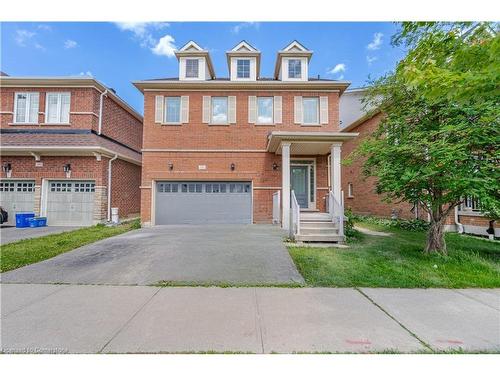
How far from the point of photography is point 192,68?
12.5m

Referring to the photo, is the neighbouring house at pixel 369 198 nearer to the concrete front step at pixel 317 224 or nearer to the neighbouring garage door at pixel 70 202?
the concrete front step at pixel 317 224

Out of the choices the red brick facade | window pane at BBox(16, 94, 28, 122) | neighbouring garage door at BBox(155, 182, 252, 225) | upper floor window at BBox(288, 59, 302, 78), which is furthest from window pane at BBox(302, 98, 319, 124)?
window pane at BBox(16, 94, 28, 122)

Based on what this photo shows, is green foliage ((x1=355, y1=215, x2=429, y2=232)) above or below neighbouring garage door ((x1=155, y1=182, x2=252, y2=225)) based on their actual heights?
below

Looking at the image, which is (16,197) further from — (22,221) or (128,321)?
(128,321)

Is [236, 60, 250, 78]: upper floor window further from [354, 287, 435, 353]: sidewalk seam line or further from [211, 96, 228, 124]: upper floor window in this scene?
[354, 287, 435, 353]: sidewalk seam line

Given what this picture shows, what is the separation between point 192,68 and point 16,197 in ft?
34.8

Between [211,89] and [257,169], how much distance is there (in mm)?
4413

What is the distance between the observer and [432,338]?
2.83 m

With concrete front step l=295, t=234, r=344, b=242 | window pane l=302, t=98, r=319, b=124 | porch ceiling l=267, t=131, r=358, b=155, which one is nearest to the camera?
concrete front step l=295, t=234, r=344, b=242

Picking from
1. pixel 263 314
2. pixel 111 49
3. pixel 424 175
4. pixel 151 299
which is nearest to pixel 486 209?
pixel 424 175

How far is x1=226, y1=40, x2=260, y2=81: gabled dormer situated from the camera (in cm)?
1252

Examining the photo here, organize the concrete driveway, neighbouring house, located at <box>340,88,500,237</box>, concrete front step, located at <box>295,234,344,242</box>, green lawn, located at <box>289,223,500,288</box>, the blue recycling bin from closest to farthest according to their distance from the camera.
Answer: green lawn, located at <box>289,223,500,288</box> → the concrete driveway → concrete front step, located at <box>295,234,344,242</box> → neighbouring house, located at <box>340,88,500,237</box> → the blue recycling bin

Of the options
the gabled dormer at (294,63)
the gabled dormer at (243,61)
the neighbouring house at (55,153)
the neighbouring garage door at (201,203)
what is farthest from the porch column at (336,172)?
the neighbouring house at (55,153)

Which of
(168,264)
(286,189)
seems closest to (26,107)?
(168,264)
